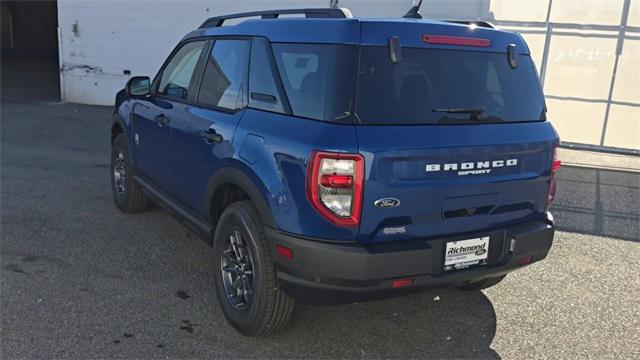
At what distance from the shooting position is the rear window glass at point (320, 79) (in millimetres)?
2562

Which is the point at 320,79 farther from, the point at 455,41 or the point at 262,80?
the point at 455,41

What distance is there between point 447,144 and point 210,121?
158 centimetres

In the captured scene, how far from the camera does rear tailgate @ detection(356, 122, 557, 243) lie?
2.53m

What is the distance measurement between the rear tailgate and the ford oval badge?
0.04 ft

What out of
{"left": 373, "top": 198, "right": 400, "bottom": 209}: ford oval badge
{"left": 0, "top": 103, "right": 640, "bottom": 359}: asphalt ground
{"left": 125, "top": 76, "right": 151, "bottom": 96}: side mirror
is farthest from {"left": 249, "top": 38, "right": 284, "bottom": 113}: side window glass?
{"left": 125, "top": 76, "right": 151, "bottom": 96}: side mirror

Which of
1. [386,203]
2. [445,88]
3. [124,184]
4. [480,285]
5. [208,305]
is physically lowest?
[208,305]

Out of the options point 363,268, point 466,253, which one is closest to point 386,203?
point 363,268

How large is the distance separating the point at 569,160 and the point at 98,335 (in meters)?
7.99

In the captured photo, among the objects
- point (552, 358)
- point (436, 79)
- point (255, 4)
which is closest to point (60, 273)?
point (436, 79)

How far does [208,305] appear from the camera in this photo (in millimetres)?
3516

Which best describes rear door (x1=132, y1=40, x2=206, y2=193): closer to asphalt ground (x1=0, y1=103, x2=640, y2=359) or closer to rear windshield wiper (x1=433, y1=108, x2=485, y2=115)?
asphalt ground (x1=0, y1=103, x2=640, y2=359)

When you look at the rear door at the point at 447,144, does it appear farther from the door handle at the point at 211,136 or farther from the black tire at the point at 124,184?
the black tire at the point at 124,184

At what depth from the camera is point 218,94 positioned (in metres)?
3.50

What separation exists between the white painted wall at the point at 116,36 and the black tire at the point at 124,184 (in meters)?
6.98
